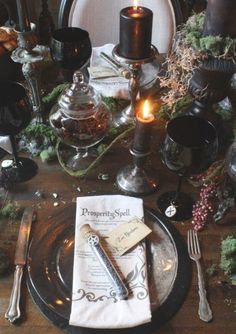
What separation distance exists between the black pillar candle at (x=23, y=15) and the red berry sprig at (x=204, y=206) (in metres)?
0.56

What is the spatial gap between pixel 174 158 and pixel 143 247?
18 centimetres

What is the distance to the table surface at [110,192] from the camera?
2.11ft

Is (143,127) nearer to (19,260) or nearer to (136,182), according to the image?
(136,182)

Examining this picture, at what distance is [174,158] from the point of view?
2.41ft

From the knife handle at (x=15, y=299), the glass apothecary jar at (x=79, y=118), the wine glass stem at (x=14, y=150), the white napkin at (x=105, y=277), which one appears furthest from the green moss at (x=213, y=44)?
the knife handle at (x=15, y=299)

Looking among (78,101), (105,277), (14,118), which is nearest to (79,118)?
(78,101)

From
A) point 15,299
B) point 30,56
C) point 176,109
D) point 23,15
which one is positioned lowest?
point 15,299

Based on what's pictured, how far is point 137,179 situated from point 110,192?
69 millimetres

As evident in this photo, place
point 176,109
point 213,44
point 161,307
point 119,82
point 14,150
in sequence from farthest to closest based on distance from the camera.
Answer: point 119,82 < point 176,109 < point 14,150 < point 213,44 < point 161,307

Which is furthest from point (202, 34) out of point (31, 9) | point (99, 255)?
point (31, 9)

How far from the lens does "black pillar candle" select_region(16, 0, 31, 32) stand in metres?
0.86

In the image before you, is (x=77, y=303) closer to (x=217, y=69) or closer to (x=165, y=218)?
(x=165, y=218)

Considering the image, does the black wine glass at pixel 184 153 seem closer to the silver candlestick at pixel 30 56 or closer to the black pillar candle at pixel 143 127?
the black pillar candle at pixel 143 127

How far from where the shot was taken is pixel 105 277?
0.70m
